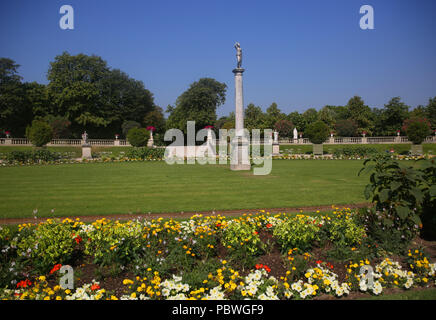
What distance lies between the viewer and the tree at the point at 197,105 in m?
63.9

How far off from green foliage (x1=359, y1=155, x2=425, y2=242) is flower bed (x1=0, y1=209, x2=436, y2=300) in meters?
0.61

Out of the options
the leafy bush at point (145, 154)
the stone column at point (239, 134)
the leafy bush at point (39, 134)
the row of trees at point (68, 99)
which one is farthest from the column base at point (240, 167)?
the row of trees at point (68, 99)

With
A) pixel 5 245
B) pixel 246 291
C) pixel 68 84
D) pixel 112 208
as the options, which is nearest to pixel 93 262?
pixel 5 245

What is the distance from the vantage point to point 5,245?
509 centimetres

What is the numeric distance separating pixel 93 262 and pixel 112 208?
4.37 metres

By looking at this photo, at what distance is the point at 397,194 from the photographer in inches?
216

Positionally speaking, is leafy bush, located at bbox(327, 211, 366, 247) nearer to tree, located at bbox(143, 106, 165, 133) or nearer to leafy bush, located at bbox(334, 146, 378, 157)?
leafy bush, located at bbox(334, 146, 378, 157)

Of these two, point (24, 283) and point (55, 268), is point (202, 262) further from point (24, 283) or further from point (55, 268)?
point (24, 283)

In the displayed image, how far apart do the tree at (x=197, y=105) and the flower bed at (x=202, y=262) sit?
192 feet

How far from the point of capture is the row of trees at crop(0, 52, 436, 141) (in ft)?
165

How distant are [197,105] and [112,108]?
17.5 meters

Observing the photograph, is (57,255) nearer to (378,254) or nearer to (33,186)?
(378,254)

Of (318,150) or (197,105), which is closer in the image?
(318,150)

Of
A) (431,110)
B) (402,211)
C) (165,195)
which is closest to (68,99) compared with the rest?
(165,195)
